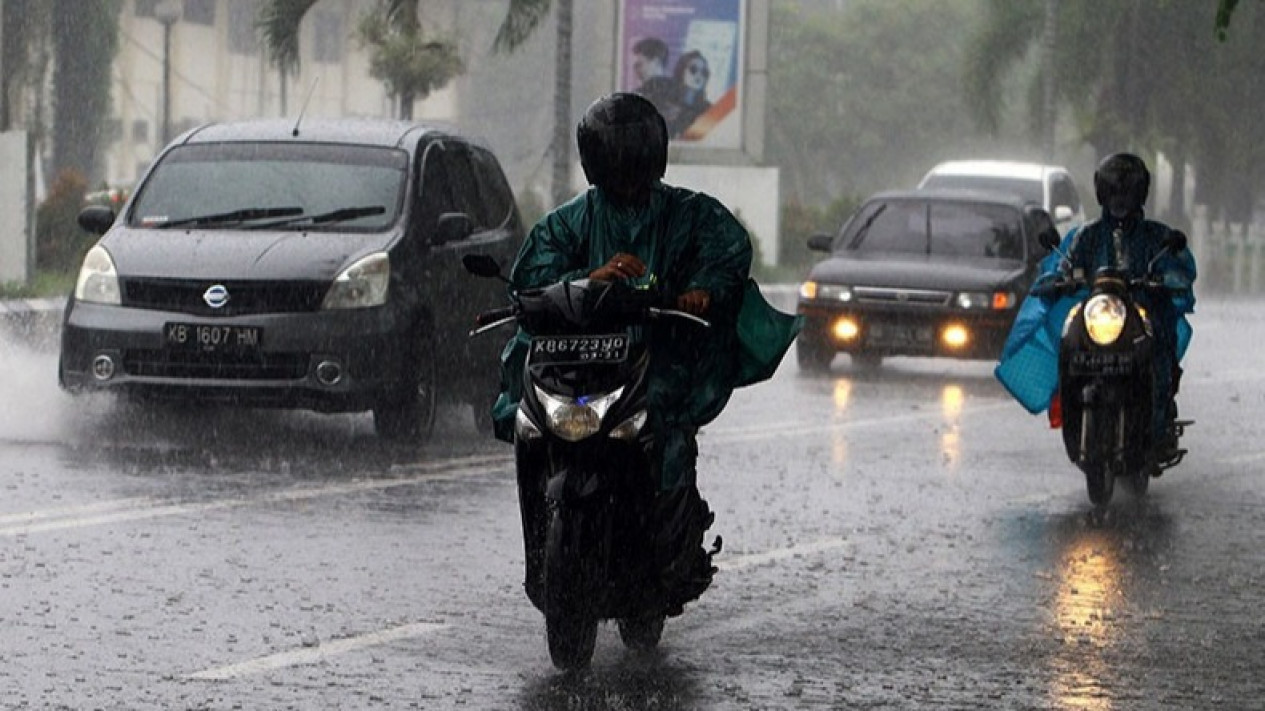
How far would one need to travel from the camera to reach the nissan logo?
50.3 ft

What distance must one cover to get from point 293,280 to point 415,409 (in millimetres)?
977

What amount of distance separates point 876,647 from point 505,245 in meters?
8.38

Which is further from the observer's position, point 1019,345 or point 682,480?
point 1019,345

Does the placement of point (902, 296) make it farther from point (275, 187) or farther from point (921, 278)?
point (275, 187)

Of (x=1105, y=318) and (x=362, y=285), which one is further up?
(x=1105, y=318)

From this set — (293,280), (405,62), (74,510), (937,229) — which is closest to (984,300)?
(937,229)

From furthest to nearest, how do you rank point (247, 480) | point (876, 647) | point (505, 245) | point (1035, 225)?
point (1035, 225) < point (505, 245) < point (247, 480) < point (876, 647)

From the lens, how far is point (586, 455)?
333 inches

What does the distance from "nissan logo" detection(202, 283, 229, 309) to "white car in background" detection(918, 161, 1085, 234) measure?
20716mm

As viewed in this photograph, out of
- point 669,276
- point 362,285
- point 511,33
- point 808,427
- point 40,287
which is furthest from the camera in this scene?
point 511,33

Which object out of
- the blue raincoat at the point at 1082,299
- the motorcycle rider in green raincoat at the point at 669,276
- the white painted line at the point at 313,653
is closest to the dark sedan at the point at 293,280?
the blue raincoat at the point at 1082,299

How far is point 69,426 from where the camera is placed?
1639 cm

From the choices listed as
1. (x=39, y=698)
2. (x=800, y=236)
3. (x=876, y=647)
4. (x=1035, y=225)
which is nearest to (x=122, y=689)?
(x=39, y=698)

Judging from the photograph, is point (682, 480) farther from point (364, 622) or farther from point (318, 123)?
point (318, 123)
